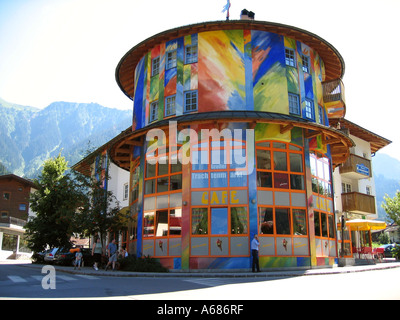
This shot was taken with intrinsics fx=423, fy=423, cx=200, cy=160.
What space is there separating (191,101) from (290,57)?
21.0 ft

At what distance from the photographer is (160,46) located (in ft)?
85.2

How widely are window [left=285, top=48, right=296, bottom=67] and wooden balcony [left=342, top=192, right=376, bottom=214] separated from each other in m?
13.9

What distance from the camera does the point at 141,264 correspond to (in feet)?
69.4

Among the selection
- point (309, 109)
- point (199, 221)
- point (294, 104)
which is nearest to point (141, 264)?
point (199, 221)

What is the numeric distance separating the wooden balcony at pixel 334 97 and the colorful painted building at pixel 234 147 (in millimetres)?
62

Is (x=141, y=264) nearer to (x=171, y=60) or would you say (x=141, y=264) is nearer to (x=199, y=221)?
(x=199, y=221)

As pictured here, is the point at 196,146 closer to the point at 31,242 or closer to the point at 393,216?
the point at 31,242

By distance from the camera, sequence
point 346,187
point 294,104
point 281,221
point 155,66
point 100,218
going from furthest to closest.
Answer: point 346,187 < point 100,218 < point 155,66 < point 294,104 < point 281,221

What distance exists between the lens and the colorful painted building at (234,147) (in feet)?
69.1

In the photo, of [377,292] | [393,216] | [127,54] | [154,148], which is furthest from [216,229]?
[393,216]

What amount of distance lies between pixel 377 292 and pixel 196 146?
13.5 metres

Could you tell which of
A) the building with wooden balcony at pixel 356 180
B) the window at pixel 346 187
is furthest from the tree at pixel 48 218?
the window at pixel 346 187

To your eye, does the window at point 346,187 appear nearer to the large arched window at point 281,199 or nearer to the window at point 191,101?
the large arched window at point 281,199
